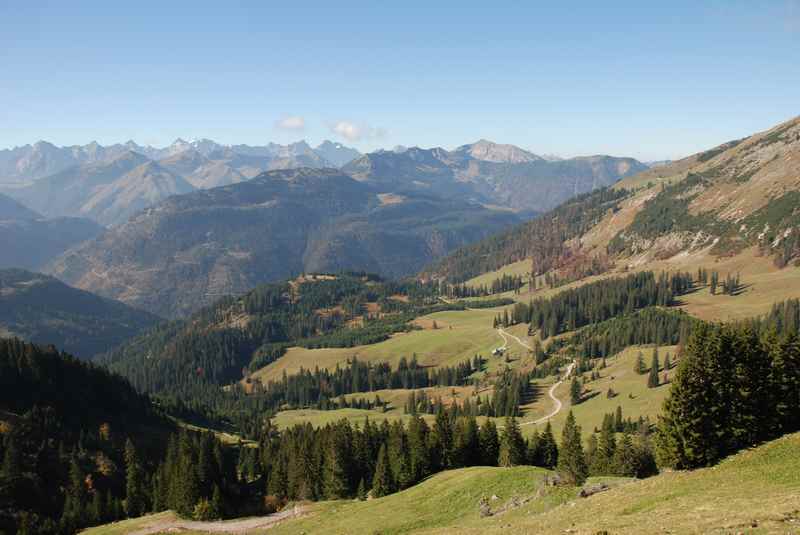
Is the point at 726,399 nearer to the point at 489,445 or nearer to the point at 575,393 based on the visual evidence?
the point at 489,445

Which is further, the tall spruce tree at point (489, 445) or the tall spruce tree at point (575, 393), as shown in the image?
the tall spruce tree at point (575, 393)

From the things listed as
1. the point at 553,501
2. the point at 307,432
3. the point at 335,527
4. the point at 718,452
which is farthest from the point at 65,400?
the point at 718,452

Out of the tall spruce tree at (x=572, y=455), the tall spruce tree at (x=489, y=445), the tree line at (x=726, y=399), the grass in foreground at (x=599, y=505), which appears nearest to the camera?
the grass in foreground at (x=599, y=505)

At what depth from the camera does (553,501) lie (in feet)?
178

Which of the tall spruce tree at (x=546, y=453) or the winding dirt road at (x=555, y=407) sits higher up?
the tall spruce tree at (x=546, y=453)

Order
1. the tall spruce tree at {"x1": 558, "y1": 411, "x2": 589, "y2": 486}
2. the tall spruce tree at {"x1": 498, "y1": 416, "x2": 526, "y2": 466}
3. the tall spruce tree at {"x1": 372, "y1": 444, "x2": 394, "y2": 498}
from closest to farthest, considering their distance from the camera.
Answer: the tall spruce tree at {"x1": 558, "y1": 411, "x2": 589, "y2": 486} < the tall spruce tree at {"x1": 372, "y1": 444, "x2": 394, "y2": 498} < the tall spruce tree at {"x1": 498, "y1": 416, "x2": 526, "y2": 466}

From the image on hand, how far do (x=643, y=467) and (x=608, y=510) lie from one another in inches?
1698

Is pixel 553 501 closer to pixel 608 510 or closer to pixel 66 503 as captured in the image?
pixel 608 510

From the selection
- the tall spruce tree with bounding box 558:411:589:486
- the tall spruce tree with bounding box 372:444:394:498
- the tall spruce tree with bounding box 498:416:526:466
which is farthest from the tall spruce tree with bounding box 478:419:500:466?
the tall spruce tree with bounding box 372:444:394:498

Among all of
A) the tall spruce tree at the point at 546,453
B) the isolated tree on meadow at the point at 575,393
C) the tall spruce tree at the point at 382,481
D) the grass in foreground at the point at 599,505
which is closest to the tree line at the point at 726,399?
the grass in foreground at the point at 599,505

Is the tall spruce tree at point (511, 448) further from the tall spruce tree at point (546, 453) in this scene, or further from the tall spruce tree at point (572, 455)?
the tall spruce tree at point (572, 455)

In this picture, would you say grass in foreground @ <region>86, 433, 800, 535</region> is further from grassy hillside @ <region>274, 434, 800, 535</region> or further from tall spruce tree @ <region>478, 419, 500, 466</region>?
tall spruce tree @ <region>478, 419, 500, 466</region>

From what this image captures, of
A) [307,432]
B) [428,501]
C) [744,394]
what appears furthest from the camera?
[307,432]

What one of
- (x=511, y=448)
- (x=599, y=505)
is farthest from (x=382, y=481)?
(x=599, y=505)
